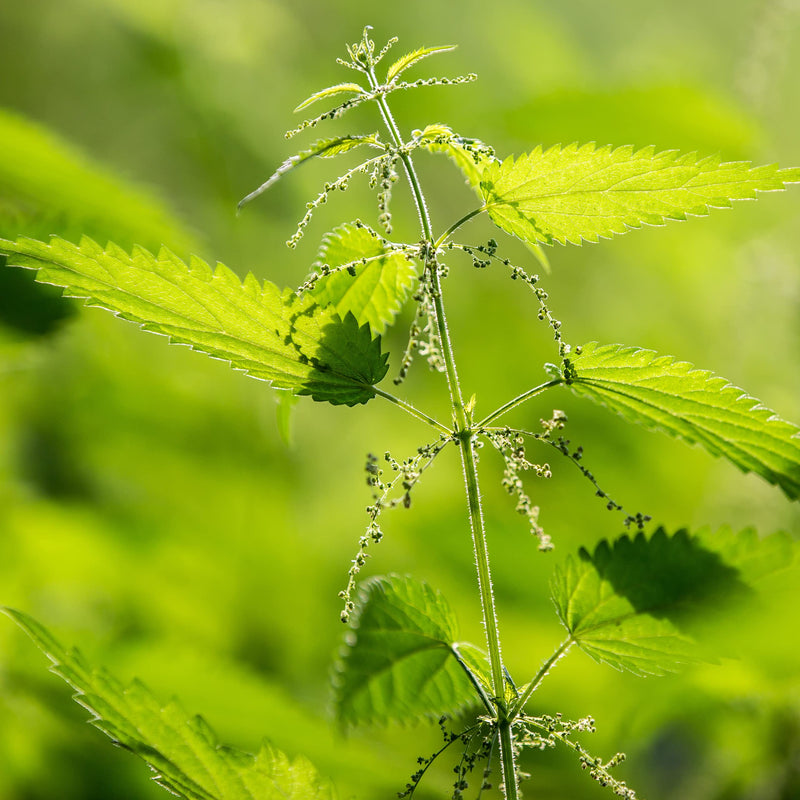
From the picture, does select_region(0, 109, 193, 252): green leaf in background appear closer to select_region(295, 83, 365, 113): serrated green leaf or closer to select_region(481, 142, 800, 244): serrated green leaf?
select_region(295, 83, 365, 113): serrated green leaf

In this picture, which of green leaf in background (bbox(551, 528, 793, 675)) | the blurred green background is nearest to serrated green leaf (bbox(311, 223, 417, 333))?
green leaf in background (bbox(551, 528, 793, 675))

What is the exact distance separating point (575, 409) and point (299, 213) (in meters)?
1.24

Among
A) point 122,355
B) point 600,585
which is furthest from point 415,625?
point 122,355

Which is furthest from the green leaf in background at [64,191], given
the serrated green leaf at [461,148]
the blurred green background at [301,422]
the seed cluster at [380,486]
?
the seed cluster at [380,486]

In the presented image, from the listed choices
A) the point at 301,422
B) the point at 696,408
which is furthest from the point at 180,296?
the point at 301,422

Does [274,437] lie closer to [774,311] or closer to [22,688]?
[22,688]

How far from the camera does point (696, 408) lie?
0.95 metres

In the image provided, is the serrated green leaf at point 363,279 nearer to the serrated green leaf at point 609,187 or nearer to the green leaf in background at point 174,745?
the serrated green leaf at point 609,187

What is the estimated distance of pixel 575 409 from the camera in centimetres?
304

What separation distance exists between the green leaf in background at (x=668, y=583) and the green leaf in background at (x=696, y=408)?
0.31ft

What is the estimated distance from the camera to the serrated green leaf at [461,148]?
934mm

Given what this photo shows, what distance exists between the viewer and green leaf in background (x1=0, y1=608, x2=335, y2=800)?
2.91 feet

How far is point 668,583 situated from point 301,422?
225 centimetres

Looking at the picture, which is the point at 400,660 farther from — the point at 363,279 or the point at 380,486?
the point at 363,279
